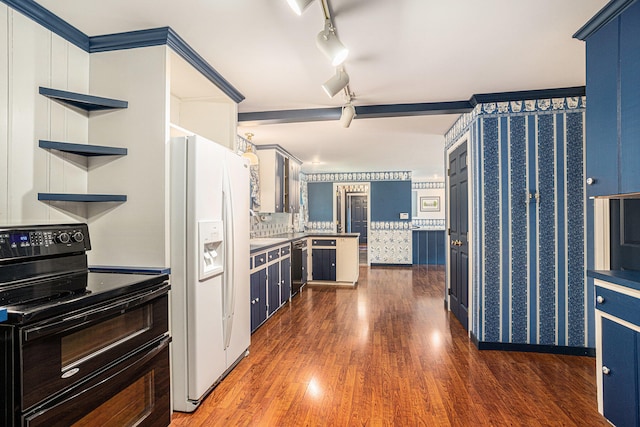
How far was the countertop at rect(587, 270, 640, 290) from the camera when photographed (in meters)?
1.67

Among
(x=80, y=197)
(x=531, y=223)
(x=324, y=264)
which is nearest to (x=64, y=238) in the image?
(x=80, y=197)

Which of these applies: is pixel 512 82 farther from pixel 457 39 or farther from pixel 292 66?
pixel 292 66

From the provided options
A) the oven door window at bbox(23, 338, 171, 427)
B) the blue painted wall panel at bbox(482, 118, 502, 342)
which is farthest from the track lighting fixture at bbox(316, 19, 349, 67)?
the blue painted wall panel at bbox(482, 118, 502, 342)

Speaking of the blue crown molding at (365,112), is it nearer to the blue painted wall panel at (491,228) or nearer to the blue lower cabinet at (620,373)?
the blue painted wall panel at (491,228)

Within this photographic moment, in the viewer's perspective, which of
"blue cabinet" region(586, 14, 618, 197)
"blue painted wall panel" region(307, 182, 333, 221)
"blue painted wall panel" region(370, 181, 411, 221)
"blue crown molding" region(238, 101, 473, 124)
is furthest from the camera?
"blue painted wall panel" region(307, 182, 333, 221)

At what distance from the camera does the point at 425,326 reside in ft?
12.2

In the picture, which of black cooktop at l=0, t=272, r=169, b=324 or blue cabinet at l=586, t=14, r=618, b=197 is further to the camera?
blue cabinet at l=586, t=14, r=618, b=197

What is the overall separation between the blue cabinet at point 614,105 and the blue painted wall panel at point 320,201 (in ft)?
21.3

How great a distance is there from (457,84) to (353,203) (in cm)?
863

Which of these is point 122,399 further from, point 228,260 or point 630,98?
point 630,98

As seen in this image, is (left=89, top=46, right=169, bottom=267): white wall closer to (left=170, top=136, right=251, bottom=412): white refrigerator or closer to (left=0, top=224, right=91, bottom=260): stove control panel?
(left=170, top=136, right=251, bottom=412): white refrigerator

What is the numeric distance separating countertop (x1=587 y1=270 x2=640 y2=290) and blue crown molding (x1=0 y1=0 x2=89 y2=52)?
3.34 meters

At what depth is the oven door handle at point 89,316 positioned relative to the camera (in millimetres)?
1159

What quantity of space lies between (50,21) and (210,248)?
1570 millimetres
